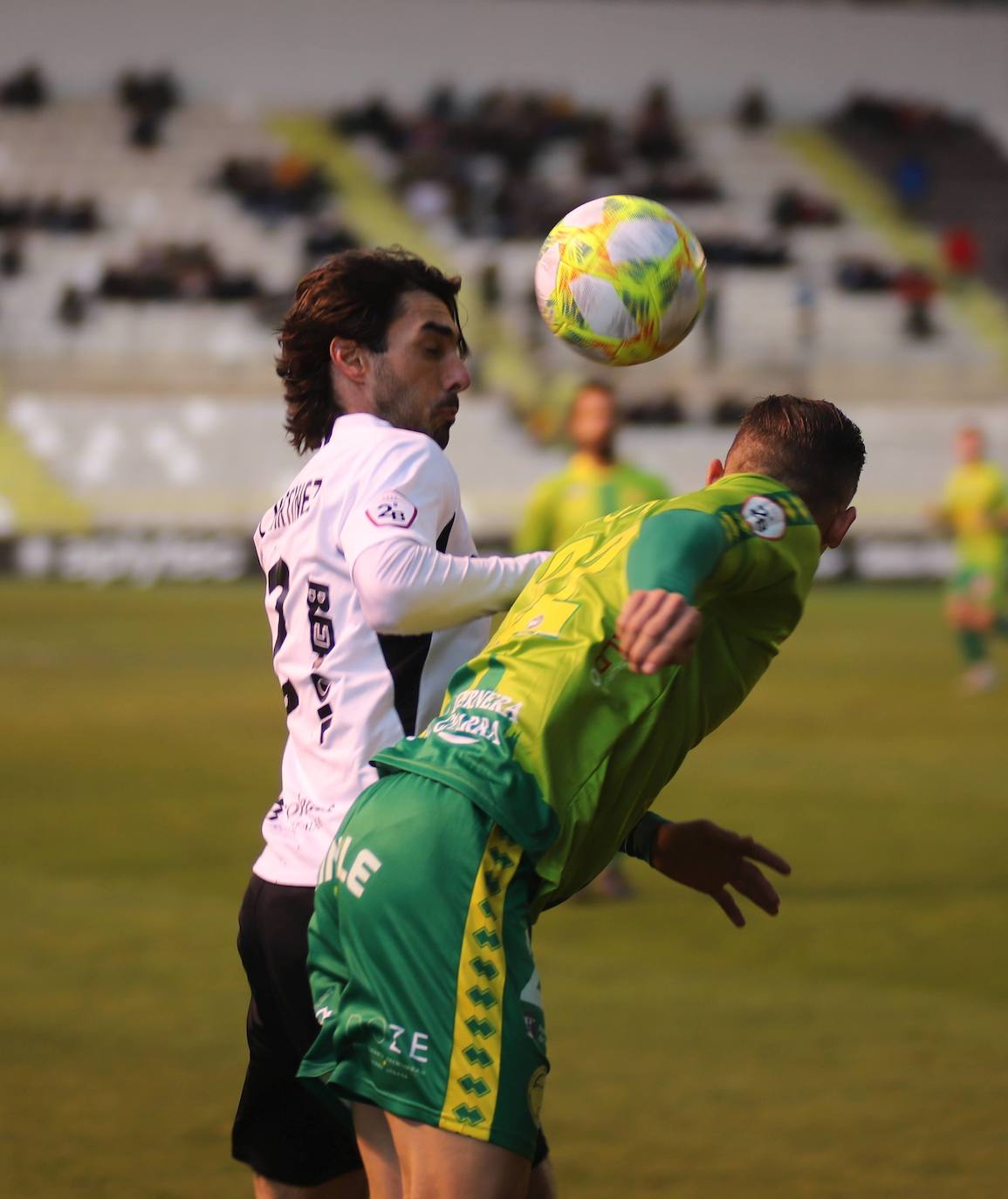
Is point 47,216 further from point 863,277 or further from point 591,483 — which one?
point 591,483

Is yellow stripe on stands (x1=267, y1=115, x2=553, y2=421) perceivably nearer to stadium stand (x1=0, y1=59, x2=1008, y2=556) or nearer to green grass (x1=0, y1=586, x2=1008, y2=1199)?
stadium stand (x1=0, y1=59, x2=1008, y2=556)

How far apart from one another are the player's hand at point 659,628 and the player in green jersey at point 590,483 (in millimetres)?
5683

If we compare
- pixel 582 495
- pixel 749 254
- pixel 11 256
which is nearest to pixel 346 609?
pixel 582 495

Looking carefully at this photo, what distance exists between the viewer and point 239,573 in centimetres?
2589

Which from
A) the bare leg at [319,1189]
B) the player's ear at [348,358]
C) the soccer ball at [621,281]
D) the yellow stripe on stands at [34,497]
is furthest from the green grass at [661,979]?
the yellow stripe on stands at [34,497]

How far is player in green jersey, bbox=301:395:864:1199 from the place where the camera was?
262cm

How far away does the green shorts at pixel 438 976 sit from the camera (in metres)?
2.63

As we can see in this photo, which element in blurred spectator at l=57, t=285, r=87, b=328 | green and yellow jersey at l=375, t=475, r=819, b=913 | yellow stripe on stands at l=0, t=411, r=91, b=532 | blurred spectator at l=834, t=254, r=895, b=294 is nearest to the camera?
green and yellow jersey at l=375, t=475, r=819, b=913

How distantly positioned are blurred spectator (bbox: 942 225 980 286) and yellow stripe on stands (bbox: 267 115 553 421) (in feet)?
30.5

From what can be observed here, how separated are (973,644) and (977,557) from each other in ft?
2.57

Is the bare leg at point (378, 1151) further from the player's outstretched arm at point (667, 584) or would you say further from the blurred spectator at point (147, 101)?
the blurred spectator at point (147, 101)

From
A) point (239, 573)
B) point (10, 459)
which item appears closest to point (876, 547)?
point (239, 573)

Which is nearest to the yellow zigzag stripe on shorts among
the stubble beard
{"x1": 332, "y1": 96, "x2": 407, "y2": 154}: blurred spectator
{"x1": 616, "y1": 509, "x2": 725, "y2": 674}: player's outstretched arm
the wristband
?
{"x1": 616, "y1": 509, "x2": 725, "y2": 674}: player's outstretched arm

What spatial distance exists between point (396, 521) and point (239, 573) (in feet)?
75.9
